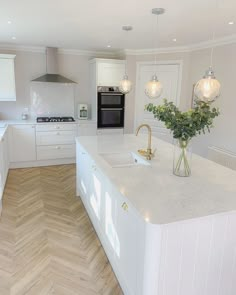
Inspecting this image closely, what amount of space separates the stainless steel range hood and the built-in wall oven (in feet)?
2.51

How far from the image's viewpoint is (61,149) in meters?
5.26

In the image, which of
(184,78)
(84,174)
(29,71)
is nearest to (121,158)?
(84,174)

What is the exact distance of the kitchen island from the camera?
1.49 m

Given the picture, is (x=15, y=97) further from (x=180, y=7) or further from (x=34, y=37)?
(x=180, y=7)

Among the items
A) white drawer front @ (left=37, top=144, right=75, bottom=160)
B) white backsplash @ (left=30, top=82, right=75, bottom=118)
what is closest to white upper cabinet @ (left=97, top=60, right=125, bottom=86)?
white backsplash @ (left=30, top=82, right=75, bottom=118)

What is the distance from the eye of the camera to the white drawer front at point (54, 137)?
16.5 ft

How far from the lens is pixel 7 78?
471 centimetres

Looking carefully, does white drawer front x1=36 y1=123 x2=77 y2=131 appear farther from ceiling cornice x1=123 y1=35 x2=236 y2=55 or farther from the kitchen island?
the kitchen island

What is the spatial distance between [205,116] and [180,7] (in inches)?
48.6

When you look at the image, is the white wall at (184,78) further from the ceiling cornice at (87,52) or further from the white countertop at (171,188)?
the white countertop at (171,188)

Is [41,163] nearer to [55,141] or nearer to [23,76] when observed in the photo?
[55,141]

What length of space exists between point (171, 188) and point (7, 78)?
410cm

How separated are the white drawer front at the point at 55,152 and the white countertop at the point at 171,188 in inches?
98.2

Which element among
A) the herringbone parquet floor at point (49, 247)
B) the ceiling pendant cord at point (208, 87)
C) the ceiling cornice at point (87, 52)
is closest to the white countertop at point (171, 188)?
the ceiling pendant cord at point (208, 87)
